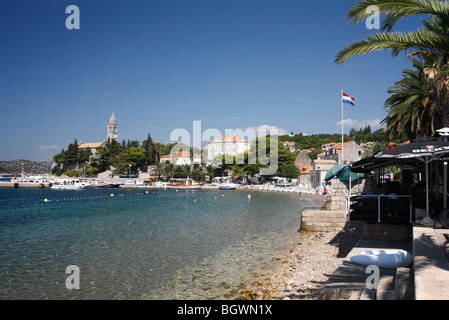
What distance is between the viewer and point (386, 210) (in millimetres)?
10844

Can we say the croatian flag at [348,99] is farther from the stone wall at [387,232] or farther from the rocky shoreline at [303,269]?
the stone wall at [387,232]

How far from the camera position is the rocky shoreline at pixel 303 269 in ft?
30.7

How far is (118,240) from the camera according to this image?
18.5 meters

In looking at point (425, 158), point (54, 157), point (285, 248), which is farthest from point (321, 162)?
point (54, 157)

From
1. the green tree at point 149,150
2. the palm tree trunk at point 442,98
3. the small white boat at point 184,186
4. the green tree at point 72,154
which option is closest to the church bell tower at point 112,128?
the green tree at point 72,154

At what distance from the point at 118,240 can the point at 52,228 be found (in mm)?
8557

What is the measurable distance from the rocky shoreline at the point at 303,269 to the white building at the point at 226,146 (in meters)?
116

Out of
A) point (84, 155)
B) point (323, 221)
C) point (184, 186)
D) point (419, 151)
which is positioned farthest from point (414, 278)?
point (84, 155)

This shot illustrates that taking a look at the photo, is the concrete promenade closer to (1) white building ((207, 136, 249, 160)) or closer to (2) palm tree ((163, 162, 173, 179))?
(2) palm tree ((163, 162, 173, 179))

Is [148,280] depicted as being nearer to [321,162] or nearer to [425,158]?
[425,158]

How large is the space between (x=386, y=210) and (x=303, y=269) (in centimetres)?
348

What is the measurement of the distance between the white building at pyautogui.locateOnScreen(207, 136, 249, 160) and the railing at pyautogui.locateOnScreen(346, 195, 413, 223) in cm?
12054

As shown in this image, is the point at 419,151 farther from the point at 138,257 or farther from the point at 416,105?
the point at 416,105

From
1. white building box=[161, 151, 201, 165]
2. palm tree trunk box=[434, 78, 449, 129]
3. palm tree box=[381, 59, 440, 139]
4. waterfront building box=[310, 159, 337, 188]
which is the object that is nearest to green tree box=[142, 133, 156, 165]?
white building box=[161, 151, 201, 165]
